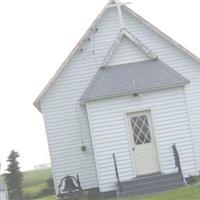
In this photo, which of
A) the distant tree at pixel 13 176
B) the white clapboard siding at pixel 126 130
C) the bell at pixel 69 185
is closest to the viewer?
the white clapboard siding at pixel 126 130

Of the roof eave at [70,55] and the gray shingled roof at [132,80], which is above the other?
the roof eave at [70,55]

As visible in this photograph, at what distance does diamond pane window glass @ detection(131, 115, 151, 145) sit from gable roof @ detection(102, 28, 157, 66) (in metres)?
2.68

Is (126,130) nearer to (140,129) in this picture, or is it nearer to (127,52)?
(140,129)

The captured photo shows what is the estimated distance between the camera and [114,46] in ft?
99.0

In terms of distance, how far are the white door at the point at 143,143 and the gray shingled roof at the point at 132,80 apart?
1.05 meters

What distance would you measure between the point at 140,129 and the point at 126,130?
65 centimetres

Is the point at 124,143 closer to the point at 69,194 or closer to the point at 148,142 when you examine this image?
the point at 148,142

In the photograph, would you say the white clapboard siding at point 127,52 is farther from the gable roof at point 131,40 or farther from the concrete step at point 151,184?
the concrete step at point 151,184

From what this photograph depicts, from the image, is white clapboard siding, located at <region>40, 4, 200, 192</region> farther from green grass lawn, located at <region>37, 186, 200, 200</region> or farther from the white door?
green grass lawn, located at <region>37, 186, 200, 200</region>

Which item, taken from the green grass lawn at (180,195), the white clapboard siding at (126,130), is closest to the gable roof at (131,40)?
the white clapboard siding at (126,130)

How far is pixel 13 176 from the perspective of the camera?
63.9 m

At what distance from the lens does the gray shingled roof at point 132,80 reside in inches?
1132

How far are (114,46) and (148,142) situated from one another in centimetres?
398

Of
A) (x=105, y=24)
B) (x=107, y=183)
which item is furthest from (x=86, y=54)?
(x=107, y=183)
